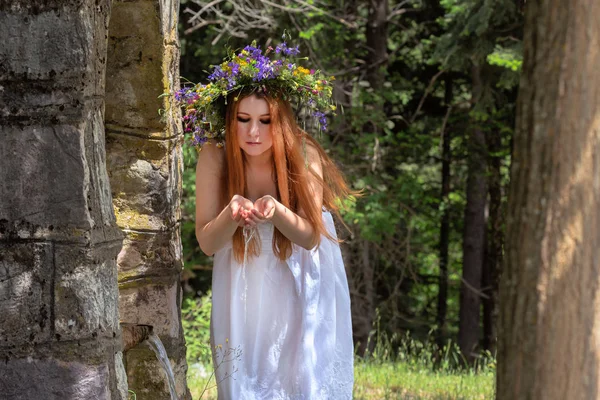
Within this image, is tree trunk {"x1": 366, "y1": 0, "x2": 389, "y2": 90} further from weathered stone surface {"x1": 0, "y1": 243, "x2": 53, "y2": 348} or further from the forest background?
weathered stone surface {"x1": 0, "y1": 243, "x2": 53, "y2": 348}

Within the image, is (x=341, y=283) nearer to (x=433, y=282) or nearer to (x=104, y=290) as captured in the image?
(x=104, y=290)

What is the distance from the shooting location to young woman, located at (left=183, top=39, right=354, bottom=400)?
432 cm

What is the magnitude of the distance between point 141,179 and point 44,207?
141 centimetres

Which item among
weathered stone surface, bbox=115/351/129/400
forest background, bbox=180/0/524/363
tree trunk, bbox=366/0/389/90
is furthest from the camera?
tree trunk, bbox=366/0/389/90

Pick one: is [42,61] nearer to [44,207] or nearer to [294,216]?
[44,207]

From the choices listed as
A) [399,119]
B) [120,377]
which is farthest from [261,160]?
[399,119]

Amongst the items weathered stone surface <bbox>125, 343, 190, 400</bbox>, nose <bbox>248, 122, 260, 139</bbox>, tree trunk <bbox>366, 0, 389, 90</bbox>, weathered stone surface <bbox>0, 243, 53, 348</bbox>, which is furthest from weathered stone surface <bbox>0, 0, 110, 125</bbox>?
tree trunk <bbox>366, 0, 389, 90</bbox>

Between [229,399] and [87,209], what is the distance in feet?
5.31

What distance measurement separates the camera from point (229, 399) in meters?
4.35

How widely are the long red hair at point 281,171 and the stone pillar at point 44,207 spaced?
1298 mm

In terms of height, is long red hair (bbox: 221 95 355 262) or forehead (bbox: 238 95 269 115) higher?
forehead (bbox: 238 95 269 115)

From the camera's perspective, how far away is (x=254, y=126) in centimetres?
429

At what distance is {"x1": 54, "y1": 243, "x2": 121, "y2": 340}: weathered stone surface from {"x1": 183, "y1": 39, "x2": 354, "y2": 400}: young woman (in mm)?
1120

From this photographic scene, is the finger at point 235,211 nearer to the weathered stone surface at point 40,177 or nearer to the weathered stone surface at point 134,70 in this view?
the weathered stone surface at point 134,70
